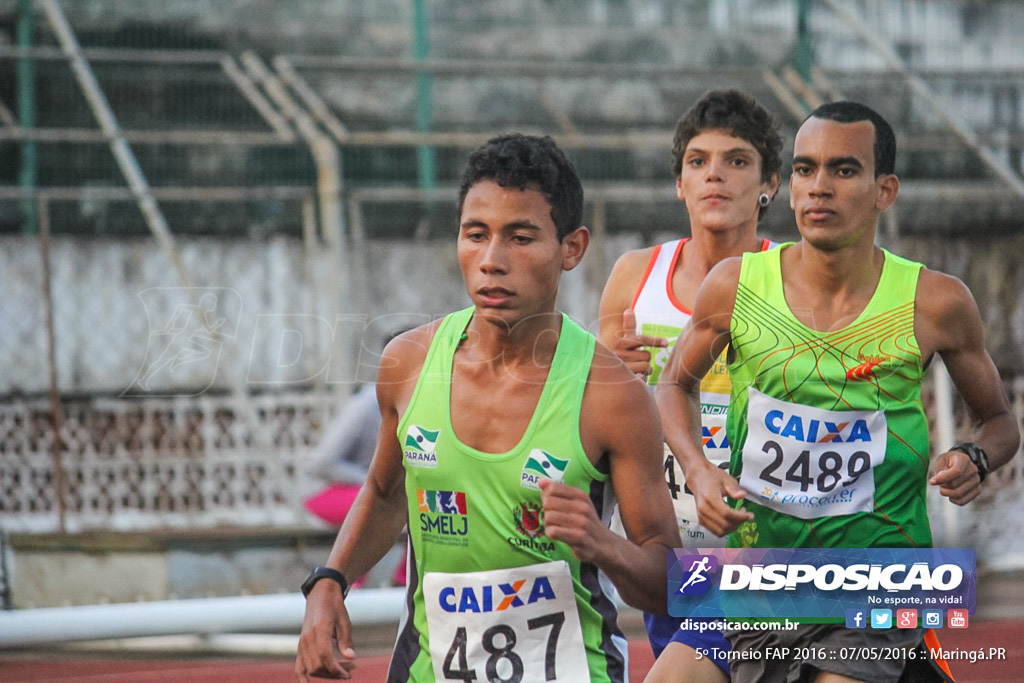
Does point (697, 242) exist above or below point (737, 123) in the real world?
below

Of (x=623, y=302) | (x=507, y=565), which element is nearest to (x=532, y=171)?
(x=507, y=565)

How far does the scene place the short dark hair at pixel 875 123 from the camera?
337 centimetres

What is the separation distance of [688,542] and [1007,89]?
6.01 meters

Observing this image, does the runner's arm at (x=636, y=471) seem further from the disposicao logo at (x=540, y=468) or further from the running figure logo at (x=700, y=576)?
the running figure logo at (x=700, y=576)

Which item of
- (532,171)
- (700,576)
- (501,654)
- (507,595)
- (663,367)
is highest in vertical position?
(532,171)

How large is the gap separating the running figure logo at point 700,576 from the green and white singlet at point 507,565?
709mm

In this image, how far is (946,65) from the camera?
9086mm

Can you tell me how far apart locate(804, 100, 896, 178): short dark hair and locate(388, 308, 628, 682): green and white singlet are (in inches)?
45.4

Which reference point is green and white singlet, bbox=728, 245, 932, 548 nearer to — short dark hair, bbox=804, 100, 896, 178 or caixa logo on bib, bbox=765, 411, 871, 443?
caixa logo on bib, bbox=765, 411, 871, 443

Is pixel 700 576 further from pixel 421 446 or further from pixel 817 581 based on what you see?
pixel 421 446

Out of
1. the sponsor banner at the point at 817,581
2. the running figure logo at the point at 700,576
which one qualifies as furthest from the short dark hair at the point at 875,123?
the running figure logo at the point at 700,576

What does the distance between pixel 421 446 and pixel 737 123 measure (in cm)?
196

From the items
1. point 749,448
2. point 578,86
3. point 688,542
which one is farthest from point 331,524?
point 578,86

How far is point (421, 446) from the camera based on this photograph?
2740 millimetres
